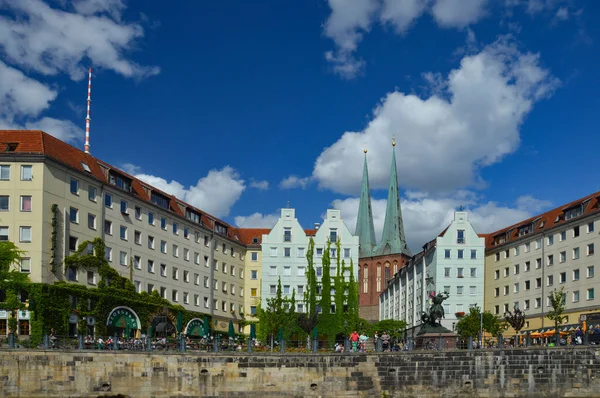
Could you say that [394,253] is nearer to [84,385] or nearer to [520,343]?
[520,343]

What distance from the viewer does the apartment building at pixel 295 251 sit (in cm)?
11144

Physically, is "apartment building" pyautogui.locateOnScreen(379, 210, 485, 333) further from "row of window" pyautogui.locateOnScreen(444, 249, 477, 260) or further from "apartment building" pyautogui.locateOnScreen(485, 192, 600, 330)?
"apartment building" pyautogui.locateOnScreen(485, 192, 600, 330)

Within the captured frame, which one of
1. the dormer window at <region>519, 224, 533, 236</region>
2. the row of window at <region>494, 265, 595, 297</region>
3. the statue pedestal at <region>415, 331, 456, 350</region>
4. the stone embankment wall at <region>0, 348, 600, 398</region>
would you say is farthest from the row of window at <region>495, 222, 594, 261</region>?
the statue pedestal at <region>415, 331, 456, 350</region>

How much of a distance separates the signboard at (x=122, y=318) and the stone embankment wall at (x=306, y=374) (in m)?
15.0

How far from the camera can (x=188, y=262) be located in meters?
101

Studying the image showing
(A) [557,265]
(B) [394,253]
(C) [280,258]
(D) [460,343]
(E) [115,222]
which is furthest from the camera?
(B) [394,253]

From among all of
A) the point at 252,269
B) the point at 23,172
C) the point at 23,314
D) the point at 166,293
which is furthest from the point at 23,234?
the point at 252,269

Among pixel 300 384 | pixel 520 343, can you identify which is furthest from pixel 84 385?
pixel 520 343

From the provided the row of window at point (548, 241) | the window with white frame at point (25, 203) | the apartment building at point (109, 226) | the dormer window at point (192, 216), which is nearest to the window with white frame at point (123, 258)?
→ the apartment building at point (109, 226)

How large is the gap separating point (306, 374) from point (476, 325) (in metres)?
36.6

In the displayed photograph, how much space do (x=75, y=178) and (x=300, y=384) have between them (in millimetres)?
33276

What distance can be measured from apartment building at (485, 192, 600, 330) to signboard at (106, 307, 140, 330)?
51.3 meters

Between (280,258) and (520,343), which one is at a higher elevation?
(280,258)

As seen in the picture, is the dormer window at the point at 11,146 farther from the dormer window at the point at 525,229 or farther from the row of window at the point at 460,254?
the dormer window at the point at 525,229
